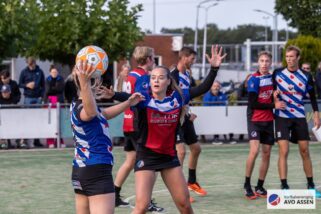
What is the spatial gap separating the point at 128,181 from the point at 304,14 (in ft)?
83.9

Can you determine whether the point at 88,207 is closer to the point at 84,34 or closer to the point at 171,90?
the point at 171,90

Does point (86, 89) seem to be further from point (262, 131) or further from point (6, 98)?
point (6, 98)

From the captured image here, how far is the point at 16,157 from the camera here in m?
18.2

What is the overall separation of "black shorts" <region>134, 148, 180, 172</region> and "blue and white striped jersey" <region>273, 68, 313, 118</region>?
3915 mm

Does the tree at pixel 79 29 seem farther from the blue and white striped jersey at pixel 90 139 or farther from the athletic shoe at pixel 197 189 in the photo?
the blue and white striped jersey at pixel 90 139

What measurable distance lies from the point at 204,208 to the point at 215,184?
241cm

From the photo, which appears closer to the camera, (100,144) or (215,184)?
(100,144)

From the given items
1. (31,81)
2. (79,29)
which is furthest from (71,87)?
(79,29)

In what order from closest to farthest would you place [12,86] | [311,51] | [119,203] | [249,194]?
[119,203] → [249,194] → [12,86] → [311,51]

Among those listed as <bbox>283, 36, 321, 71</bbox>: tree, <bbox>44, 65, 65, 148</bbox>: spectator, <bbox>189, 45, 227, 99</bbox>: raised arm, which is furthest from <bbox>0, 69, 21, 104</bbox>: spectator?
<bbox>283, 36, 321, 71</bbox>: tree

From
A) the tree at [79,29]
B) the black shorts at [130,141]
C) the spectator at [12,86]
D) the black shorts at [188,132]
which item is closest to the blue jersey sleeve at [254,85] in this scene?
the black shorts at [188,132]

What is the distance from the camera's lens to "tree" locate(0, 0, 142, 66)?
2438cm

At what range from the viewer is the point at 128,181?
45.7ft

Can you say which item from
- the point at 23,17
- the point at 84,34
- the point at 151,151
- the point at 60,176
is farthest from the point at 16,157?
the point at 151,151
